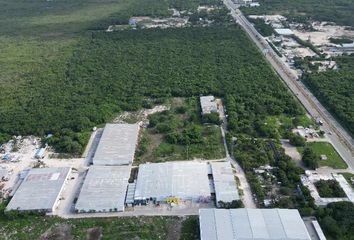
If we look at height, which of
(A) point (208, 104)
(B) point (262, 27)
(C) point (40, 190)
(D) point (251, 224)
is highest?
(D) point (251, 224)

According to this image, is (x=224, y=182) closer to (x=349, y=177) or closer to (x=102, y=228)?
(x=102, y=228)

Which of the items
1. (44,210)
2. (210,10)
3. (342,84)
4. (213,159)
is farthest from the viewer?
(210,10)

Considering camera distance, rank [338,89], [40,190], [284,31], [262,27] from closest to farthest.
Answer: [40,190] < [338,89] < [284,31] < [262,27]

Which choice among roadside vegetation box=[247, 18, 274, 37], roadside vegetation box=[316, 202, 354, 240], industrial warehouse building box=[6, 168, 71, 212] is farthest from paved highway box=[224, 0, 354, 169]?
industrial warehouse building box=[6, 168, 71, 212]

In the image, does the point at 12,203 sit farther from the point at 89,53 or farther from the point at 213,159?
the point at 89,53

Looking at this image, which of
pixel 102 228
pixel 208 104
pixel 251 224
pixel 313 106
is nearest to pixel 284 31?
pixel 313 106

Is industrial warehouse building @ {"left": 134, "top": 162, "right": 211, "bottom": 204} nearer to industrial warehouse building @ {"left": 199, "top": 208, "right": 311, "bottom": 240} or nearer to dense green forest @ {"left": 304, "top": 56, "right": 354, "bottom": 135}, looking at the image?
industrial warehouse building @ {"left": 199, "top": 208, "right": 311, "bottom": 240}

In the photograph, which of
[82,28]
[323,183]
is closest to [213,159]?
[323,183]
